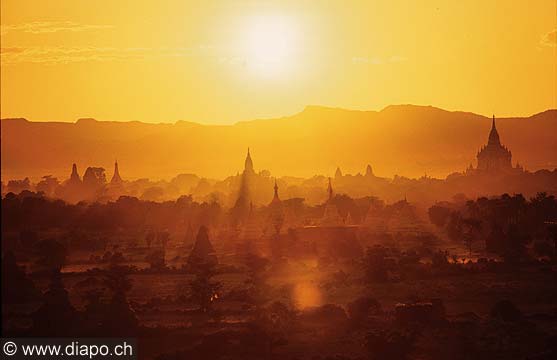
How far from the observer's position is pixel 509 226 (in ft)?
240

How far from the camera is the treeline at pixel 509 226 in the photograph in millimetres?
64438

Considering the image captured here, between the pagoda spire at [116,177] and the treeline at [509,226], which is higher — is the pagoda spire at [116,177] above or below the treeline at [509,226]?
above

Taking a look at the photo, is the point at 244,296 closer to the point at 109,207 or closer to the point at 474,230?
the point at 474,230

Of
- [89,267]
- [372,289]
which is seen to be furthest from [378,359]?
[89,267]

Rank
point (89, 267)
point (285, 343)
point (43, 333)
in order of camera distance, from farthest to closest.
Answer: point (89, 267)
point (285, 343)
point (43, 333)

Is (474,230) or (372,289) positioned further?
(474,230)

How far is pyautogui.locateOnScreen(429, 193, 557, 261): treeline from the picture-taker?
64438 mm

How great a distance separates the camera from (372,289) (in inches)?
2012

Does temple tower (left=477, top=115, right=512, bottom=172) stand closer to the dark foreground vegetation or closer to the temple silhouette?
the temple silhouette

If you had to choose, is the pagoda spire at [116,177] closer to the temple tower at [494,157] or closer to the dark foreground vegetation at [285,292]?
the temple tower at [494,157]

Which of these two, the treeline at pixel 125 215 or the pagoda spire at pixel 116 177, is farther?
the pagoda spire at pixel 116 177

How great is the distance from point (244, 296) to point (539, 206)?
3804 cm

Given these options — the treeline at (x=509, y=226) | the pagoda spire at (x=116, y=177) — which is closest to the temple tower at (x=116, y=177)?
the pagoda spire at (x=116, y=177)

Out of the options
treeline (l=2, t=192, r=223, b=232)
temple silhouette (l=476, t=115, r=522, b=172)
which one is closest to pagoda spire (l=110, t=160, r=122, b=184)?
treeline (l=2, t=192, r=223, b=232)
